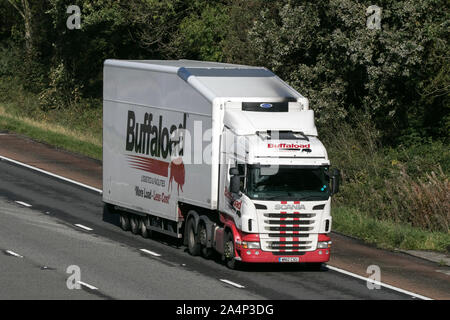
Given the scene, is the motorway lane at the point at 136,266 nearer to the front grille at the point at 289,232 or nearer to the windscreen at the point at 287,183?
the front grille at the point at 289,232

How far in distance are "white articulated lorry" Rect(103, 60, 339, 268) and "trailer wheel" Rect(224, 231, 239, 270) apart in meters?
0.02

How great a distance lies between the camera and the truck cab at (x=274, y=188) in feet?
75.9

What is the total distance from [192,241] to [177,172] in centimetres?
174

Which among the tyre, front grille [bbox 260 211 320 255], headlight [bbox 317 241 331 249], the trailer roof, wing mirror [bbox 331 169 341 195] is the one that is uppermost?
the trailer roof

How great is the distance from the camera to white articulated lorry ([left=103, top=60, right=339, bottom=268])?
76.1 feet

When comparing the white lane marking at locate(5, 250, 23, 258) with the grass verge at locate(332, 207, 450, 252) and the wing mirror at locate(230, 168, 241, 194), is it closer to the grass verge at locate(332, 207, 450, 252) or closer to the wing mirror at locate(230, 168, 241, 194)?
the wing mirror at locate(230, 168, 241, 194)

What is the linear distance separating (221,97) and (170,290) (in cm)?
496

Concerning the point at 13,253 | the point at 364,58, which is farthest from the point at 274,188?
the point at 364,58

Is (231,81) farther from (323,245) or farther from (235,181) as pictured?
(323,245)

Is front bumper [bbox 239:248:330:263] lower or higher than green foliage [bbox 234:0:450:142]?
lower

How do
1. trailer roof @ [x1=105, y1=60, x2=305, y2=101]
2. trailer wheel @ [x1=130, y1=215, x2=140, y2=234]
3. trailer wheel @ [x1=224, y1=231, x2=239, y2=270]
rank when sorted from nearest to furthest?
trailer wheel @ [x1=224, y1=231, x2=239, y2=270]
trailer roof @ [x1=105, y1=60, x2=305, y2=101]
trailer wheel @ [x1=130, y1=215, x2=140, y2=234]

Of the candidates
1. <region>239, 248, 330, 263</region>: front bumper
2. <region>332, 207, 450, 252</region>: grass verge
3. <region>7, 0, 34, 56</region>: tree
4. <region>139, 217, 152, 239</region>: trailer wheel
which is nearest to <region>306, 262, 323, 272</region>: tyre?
<region>239, 248, 330, 263</region>: front bumper

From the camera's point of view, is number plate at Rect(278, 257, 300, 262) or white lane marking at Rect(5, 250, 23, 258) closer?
number plate at Rect(278, 257, 300, 262)
